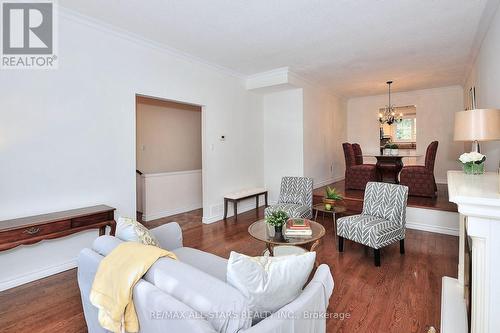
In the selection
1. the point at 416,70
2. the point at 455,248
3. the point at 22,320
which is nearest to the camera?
the point at 22,320

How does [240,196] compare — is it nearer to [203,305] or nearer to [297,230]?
[297,230]

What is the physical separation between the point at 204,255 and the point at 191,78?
3037 millimetres

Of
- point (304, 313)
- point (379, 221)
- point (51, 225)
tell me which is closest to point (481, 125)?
point (379, 221)

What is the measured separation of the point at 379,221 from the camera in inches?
125

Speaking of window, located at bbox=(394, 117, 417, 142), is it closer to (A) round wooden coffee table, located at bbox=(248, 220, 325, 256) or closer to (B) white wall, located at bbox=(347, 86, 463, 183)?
(B) white wall, located at bbox=(347, 86, 463, 183)

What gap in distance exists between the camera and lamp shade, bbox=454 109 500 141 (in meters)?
2.01

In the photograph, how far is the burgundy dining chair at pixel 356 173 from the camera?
553 cm

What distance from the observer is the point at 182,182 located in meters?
5.55

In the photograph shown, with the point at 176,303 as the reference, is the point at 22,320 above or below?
below

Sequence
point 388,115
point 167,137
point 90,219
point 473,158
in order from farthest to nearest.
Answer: point 388,115
point 167,137
point 90,219
point 473,158

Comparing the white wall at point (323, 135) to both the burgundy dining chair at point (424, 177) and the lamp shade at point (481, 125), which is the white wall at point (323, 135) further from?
the lamp shade at point (481, 125)

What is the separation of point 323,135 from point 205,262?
5.12 meters

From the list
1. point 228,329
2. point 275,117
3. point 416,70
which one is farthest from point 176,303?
point 416,70

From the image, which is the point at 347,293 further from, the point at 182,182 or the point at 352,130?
the point at 352,130
